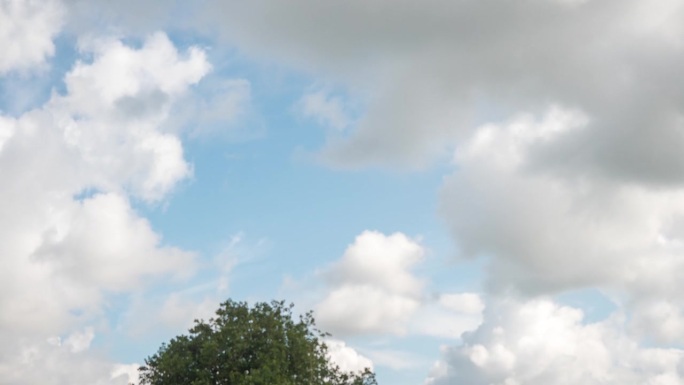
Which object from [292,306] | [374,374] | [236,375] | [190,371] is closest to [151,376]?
[190,371]

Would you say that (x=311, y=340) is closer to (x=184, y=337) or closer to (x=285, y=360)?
(x=285, y=360)

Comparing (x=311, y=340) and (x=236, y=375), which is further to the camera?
(x=311, y=340)

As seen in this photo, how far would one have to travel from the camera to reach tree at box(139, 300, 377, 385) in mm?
62938

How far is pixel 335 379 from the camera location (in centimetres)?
6875

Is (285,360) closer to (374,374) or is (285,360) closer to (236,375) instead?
(236,375)

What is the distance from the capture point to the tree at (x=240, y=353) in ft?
206

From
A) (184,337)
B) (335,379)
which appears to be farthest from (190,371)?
(335,379)

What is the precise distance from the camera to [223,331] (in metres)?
65.1

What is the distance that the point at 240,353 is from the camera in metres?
63.9

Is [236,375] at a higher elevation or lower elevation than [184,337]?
lower

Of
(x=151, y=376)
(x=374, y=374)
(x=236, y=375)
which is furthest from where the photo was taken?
(x=374, y=374)

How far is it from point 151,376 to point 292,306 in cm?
1356

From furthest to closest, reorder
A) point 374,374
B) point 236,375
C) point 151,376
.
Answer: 1. point 374,374
2. point 151,376
3. point 236,375

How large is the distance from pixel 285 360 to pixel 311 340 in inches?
157
